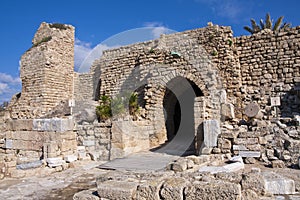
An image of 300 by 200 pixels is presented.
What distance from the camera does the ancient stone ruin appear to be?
644cm

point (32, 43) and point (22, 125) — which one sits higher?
point (32, 43)

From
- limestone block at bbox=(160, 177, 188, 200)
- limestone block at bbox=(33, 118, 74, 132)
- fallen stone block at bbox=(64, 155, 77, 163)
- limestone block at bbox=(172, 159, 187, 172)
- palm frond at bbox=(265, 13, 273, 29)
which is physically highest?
palm frond at bbox=(265, 13, 273, 29)

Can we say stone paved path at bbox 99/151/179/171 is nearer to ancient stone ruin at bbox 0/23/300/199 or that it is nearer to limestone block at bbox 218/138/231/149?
ancient stone ruin at bbox 0/23/300/199

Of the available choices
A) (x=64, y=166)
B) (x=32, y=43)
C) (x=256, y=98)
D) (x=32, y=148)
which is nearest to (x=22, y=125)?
(x=32, y=148)

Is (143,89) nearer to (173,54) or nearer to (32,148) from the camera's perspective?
(173,54)

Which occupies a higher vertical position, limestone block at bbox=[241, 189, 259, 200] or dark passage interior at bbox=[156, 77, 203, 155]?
dark passage interior at bbox=[156, 77, 203, 155]

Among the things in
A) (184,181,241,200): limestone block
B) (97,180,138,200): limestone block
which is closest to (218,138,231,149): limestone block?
(184,181,241,200): limestone block

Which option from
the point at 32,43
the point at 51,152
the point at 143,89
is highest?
the point at 32,43

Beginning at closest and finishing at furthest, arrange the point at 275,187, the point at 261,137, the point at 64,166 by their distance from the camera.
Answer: the point at 275,187 → the point at 261,137 → the point at 64,166

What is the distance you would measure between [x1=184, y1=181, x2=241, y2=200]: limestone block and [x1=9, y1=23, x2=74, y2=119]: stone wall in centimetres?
1513

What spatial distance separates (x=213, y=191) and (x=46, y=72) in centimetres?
1617

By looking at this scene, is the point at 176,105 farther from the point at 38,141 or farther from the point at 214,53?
the point at 38,141

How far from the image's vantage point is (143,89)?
11859mm

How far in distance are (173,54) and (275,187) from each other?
899cm
